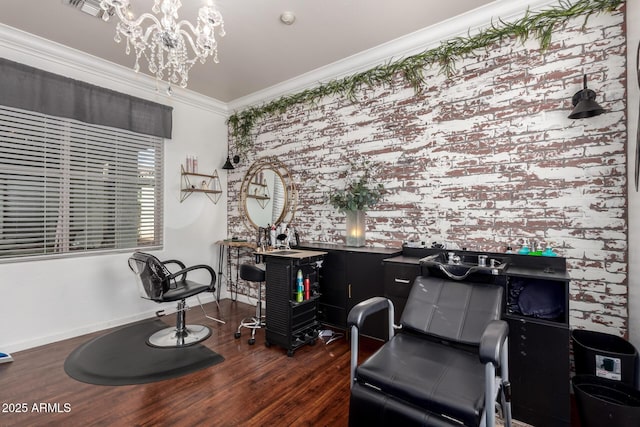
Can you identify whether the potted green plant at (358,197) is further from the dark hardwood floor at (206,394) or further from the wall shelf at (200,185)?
the wall shelf at (200,185)

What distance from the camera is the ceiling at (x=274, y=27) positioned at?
2541mm

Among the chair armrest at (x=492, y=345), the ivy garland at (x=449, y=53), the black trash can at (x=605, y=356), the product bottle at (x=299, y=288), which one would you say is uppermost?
the ivy garland at (x=449, y=53)

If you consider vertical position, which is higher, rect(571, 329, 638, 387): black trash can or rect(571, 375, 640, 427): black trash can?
rect(571, 329, 638, 387): black trash can

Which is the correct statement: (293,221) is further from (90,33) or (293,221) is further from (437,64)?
(90,33)

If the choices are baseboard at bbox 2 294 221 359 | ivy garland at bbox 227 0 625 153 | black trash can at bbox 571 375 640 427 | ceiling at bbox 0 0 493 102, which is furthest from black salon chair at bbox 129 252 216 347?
Answer: black trash can at bbox 571 375 640 427

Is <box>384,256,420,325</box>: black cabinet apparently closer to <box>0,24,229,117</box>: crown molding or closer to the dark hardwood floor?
the dark hardwood floor

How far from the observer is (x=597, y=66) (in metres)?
2.17

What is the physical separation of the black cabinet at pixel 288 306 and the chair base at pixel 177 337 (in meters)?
0.80

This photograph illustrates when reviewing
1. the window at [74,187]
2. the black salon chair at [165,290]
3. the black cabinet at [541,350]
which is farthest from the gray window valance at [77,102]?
the black cabinet at [541,350]

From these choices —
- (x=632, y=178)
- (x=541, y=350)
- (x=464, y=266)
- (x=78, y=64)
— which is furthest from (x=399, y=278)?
(x=78, y=64)

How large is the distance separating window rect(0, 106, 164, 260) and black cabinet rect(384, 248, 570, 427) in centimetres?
365

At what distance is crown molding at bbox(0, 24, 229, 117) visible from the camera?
2912mm

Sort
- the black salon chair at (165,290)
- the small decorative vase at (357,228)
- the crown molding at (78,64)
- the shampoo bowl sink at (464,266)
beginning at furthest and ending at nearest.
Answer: the small decorative vase at (357,228)
the crown molding at (78,64)
the black salon chair at (165,290)
the shampoo bowl sink at (464,266)

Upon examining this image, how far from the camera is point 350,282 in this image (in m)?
3.05
